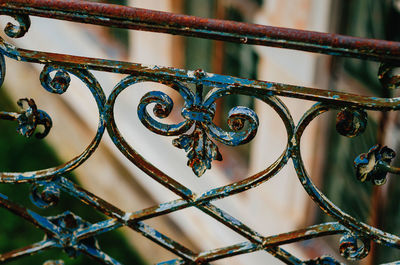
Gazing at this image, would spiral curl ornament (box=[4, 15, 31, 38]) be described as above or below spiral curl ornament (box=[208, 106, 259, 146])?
above

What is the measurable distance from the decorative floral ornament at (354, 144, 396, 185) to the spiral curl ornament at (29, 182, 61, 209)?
2.86ft

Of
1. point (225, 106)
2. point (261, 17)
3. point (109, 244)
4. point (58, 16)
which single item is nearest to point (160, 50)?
point (225, 106)

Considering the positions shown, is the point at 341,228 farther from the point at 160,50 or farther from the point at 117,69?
the point at 160,50

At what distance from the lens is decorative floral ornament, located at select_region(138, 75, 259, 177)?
1.42m

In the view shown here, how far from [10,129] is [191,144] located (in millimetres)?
4909

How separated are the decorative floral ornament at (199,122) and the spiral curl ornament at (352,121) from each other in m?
0.20

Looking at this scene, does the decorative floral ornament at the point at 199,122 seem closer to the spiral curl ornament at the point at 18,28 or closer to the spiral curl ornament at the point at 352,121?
the spiral curl ornament at the point at 352,121

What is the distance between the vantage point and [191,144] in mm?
1500

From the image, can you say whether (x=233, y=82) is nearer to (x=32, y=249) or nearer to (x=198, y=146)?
(x=198, y=146)

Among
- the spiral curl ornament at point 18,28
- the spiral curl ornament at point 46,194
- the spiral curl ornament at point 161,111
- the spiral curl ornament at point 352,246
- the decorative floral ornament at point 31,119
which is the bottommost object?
the spiral curl ornament at point 352,246

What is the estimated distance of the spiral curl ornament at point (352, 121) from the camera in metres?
1.38

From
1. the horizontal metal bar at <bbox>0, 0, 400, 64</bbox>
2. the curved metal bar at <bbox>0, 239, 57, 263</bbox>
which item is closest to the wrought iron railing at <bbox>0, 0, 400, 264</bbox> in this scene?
the horizontal metal bar at <bbox>0, 0, 400, 64</bbox>

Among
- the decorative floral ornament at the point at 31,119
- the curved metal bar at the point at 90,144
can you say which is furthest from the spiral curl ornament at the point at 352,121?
the decorative floral ornament at the point at 31,119

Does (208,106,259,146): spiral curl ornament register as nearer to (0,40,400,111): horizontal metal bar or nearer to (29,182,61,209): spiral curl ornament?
(0,40,400,111): horizontal metal bar
